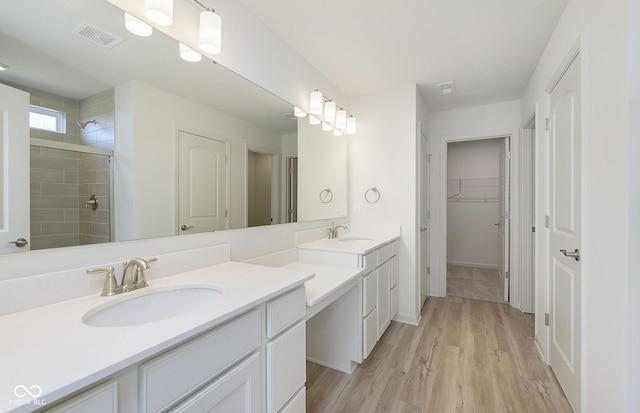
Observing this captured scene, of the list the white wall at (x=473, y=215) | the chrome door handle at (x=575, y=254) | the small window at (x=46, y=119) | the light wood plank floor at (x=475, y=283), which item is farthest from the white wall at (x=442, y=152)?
the small window at (x=46, y=119)

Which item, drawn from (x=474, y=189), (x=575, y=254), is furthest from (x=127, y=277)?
(x=474, y=189)

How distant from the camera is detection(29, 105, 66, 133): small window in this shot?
89 centimetres

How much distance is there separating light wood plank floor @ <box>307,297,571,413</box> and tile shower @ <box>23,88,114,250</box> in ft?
4.88

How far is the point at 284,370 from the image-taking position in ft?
3.68

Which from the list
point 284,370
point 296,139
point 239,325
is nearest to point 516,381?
point 284,370

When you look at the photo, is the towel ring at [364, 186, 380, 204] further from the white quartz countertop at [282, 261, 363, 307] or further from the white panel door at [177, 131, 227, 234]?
the white panel door at [177, 131, 227, 234]

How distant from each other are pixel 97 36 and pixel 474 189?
5379mm

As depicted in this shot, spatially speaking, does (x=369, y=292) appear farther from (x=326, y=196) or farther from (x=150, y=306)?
(x=150, y=306)

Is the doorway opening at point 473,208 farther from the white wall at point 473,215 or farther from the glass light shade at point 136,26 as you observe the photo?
the glass light shade at point 136,26

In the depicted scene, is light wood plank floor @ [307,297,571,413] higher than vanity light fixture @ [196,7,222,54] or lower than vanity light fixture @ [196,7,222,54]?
lower

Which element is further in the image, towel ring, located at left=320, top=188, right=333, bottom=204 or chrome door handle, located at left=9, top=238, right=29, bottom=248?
towel ring, located at left=320, top=188, right=333, bottom=204

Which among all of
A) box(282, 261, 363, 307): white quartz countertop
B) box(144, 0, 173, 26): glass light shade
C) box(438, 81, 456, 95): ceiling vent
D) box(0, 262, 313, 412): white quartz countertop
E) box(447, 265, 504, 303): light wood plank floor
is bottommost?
box(447, 265, 504, 303): light wood plank floor

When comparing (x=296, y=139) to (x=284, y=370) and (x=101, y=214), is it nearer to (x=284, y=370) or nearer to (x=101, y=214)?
(x=101, y=214)

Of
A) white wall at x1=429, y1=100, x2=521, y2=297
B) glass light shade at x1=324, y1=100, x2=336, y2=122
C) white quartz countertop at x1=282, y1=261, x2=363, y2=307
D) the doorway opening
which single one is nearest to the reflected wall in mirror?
white quartz countertop at x1=282, y1=261, x2=363, y2=307
